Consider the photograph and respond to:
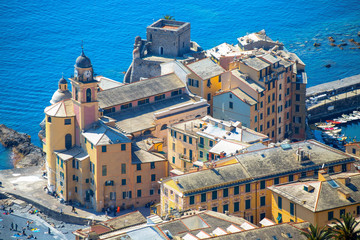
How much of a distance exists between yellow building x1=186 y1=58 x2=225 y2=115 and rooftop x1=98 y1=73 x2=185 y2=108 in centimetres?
234

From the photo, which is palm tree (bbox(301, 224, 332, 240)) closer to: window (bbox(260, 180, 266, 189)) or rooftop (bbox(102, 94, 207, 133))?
window (bbox(260, 180, 266, 189))

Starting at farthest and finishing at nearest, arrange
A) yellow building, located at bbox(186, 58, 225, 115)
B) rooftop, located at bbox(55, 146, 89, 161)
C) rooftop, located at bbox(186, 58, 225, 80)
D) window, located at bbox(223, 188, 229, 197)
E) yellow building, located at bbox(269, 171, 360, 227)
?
rooftop, located at bbox(186, 58, 225, 80) < yellow building, located at bbox(186, 58, 225, 115) < rooftop, located at bbox(55, 146, 89, 161) < window, located at bbox(223, 188, 229, 197) < yellow building, located at bbox(269, 171, 360, 227)

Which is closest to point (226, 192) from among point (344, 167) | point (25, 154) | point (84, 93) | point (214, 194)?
point (214, 194)

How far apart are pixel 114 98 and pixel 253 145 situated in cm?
3011

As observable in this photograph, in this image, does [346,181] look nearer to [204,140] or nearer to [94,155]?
[204,140]

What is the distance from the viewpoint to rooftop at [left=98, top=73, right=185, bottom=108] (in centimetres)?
17691

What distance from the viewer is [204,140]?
165 metres

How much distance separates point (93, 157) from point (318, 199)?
41.7 m

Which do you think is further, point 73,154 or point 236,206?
point 73,154

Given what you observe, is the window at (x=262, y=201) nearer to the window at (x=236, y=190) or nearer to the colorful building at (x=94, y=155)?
the window at (x=236, y=190)

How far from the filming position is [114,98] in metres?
178

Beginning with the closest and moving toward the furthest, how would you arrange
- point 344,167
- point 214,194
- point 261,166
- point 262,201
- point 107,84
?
1. point 214,194
2. point 261,166
3. point 262,201
4. point 344,167
5. point 107,84

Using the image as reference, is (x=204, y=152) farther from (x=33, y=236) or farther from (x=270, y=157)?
(x=33, y=236)

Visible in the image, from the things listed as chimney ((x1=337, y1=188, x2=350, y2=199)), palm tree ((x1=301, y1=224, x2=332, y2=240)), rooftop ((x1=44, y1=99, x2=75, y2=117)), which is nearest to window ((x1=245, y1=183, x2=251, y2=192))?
chimney ((x1=337, y1=188, x2=350, y2=199))
